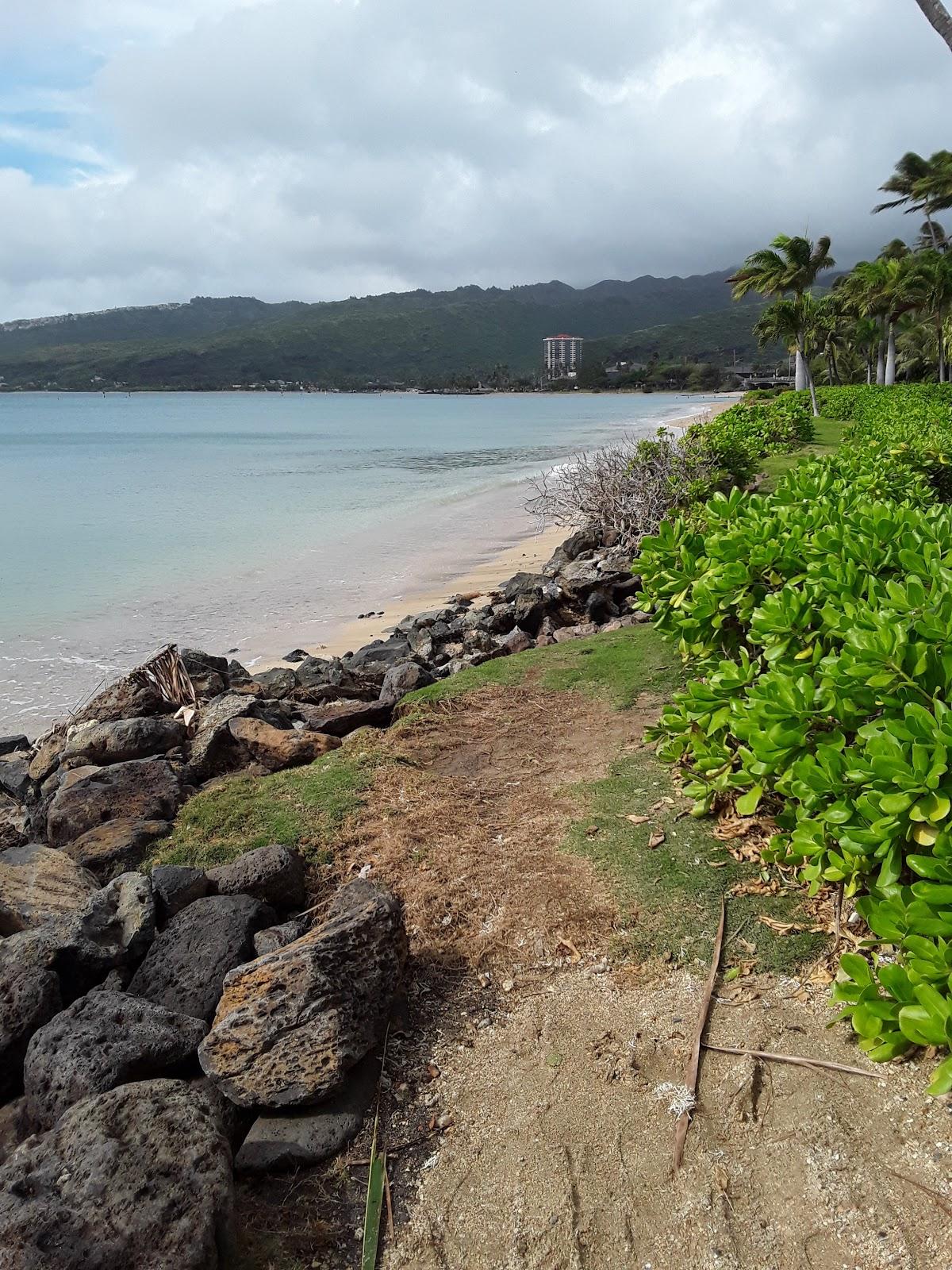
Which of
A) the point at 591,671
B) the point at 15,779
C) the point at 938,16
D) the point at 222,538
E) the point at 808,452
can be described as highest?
the point at 938,16

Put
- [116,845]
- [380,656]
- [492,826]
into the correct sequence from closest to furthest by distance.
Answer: [492,826] < [116,845] < [380,656]

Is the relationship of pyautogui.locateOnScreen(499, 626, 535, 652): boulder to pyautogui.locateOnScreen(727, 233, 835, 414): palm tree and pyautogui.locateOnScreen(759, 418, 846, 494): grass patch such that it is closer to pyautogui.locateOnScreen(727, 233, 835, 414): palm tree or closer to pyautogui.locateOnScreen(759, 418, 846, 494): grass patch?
pyautogui.locateOnScreen(759, 418, 846, 494): grass patch

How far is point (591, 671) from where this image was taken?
691 centimetres

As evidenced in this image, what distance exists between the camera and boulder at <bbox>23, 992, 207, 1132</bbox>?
2777mm

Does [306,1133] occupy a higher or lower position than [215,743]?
lower

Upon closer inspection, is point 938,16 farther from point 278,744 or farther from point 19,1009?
point 19,1009

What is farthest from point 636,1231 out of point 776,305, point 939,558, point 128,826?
point 776,305

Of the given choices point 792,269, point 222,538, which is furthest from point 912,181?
point 222,538

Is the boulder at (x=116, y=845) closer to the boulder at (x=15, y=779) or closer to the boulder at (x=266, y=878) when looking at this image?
the boulder at (x=266, y=878)

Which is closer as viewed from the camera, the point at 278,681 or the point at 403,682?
the point at 403,682

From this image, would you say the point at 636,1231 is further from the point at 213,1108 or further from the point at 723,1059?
the point at 213,1108

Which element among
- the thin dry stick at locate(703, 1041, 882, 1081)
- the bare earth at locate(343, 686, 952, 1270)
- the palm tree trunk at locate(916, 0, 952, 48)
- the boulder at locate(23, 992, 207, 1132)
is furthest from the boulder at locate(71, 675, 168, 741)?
the palm tree trunk at locate(916, 0, 952, 48)

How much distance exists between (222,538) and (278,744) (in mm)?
15736

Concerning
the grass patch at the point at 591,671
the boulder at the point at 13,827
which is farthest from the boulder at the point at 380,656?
the boulder at the point at 13,827
